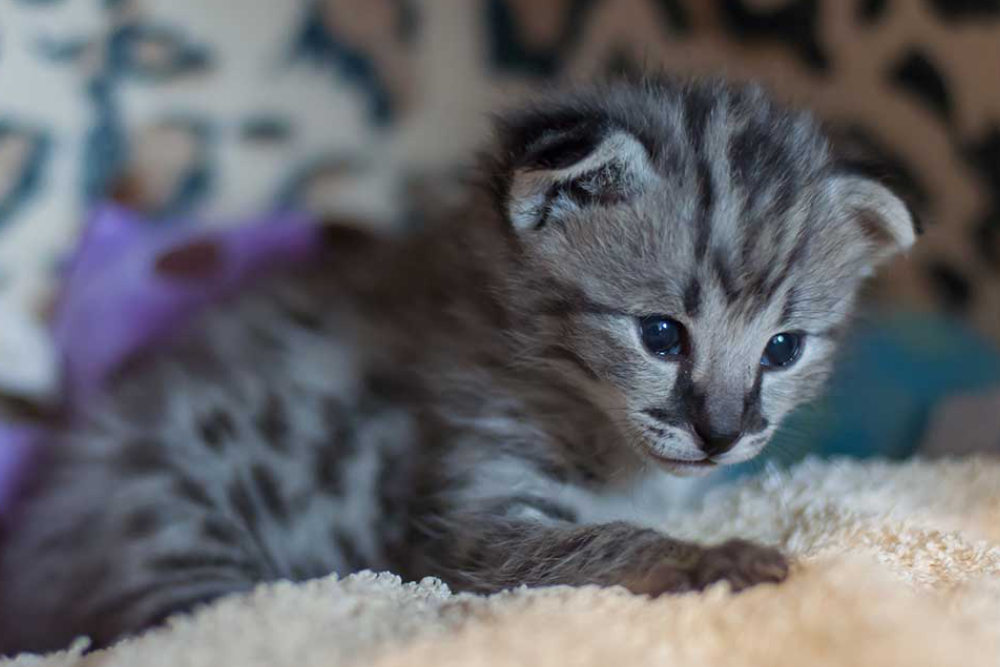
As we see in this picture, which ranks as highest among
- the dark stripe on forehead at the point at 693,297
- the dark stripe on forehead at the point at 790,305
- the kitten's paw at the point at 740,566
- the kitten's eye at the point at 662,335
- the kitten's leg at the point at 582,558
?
the dark stripe on forehead at the point at 693,297

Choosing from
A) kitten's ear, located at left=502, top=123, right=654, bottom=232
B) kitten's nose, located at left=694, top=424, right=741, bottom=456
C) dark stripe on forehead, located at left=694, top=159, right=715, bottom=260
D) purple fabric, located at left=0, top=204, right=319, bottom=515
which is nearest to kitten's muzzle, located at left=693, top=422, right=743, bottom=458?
kitten's nose, located at left=694, top=424, right=741, bottom=456

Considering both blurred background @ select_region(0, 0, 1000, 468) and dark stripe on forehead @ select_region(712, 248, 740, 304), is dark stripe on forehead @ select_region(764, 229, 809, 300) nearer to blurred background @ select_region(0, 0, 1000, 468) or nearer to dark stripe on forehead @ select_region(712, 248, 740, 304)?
dark stripe on forehead @ select_region(712, 248, 740, 304)

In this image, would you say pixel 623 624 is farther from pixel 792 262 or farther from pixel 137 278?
pixel 137 278

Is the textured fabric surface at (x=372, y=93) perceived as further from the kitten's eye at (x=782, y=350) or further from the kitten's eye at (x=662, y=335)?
the kitten's eye at (x=662, y=335)

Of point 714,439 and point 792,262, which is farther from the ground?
point 792,262

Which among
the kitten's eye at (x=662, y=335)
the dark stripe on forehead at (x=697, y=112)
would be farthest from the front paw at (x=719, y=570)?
the dark stripe on forehead at (x=697, y=112)

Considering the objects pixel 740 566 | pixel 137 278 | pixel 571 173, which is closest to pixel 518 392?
pixel 571 173
